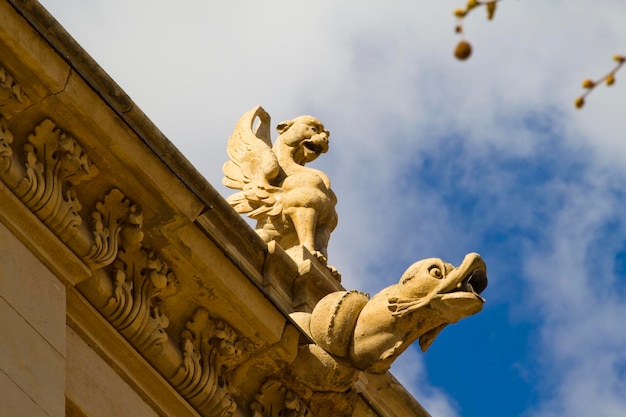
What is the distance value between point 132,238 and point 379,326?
2.12 m

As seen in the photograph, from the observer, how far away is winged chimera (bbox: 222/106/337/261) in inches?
523

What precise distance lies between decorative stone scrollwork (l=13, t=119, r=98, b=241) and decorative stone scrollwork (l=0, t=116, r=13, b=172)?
0.15 metres

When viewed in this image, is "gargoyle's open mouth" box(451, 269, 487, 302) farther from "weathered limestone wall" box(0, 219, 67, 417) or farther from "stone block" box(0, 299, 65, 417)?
"stone block" box(0, 299, 65, 417)

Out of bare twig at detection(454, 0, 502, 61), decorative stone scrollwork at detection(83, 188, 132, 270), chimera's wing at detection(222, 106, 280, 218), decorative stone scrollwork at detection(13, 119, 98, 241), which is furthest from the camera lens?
chimera's wing at detection(222, 106, 280, 218)

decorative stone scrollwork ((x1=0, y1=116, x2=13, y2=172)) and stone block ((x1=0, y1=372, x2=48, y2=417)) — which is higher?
decorative stone scrollwork ((x1=0, y1=116, x2=13, y2=172))

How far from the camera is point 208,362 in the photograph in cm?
999

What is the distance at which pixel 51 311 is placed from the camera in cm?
831

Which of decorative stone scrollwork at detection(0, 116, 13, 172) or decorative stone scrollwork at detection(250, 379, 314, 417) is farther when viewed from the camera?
decorative stone scrollwork at detection(250, 379, 314, 417)

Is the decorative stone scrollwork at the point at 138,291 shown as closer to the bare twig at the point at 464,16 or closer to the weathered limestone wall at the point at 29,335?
the weathered limestone wall at the point at 29,335

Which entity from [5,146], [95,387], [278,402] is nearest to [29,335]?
[95,387]

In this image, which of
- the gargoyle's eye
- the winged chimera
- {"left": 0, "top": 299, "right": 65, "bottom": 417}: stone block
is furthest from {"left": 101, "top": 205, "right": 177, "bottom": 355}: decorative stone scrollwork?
the winged chimera

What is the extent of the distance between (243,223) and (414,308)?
4.56ft

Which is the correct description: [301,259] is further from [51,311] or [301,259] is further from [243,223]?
[51,311]

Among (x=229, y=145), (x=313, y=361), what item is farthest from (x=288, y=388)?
(x=229, y=145)
